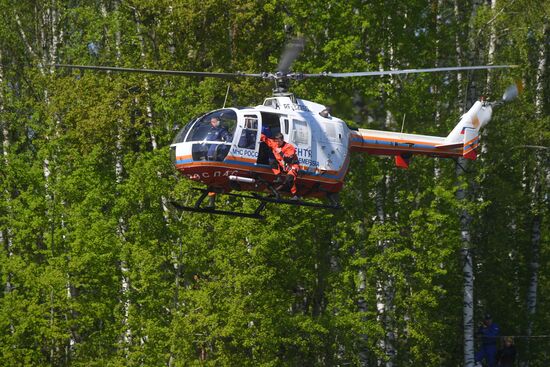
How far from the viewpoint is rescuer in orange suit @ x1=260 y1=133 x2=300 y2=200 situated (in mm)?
19531

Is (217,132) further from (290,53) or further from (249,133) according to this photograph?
(290,53)

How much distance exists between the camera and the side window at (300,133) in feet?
65.4

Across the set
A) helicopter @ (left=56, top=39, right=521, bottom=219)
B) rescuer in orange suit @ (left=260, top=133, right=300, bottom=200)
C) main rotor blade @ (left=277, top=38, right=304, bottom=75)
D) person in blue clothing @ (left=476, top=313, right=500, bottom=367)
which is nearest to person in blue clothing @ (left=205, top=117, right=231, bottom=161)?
helicopter @ (left=56, top=39, right=521, bottom=219)

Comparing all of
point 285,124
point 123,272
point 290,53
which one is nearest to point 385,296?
point 123,272

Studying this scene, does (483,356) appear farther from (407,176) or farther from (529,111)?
(529,111)

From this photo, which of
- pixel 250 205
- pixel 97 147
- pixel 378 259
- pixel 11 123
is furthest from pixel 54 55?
pixel 378 259

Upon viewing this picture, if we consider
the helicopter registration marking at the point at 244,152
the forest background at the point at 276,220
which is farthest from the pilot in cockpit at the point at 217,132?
the forest background at the point at 276,220

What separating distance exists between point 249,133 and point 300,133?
41.2 inches

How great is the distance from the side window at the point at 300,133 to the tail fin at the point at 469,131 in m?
3.81

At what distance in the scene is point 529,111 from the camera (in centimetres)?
3117

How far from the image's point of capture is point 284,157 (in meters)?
19.5

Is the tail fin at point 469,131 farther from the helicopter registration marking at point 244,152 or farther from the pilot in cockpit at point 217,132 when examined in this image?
the pilot in cockpit at point 217,132

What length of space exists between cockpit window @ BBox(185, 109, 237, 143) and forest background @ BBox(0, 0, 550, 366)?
7579 millimetres

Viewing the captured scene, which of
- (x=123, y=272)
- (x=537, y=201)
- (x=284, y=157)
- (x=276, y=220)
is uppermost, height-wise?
(x=284, y=157)
